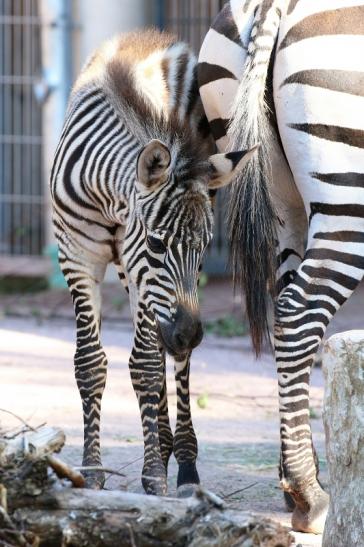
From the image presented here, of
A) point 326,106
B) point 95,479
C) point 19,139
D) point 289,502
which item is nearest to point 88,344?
point 95,479

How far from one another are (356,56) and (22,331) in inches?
220

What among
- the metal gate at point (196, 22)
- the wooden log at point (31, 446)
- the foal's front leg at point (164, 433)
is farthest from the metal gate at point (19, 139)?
the wooden log at point (31, 446)

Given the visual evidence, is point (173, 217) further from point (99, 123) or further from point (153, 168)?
point (99, 123)

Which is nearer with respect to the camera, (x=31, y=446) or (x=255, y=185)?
(x=31, y=446)

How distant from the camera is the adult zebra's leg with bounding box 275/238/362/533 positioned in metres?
4.98

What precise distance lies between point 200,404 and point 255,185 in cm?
273

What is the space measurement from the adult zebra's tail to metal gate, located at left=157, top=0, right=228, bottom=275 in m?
7.11

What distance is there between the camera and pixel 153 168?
4.84 meters

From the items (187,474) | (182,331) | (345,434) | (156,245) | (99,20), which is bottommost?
(187,474)

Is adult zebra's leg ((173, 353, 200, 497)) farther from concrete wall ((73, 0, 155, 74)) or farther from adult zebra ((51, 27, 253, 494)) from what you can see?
concrete wall ((73, 0, 155, 74))

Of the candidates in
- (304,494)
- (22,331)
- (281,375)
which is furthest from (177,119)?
(22,331)

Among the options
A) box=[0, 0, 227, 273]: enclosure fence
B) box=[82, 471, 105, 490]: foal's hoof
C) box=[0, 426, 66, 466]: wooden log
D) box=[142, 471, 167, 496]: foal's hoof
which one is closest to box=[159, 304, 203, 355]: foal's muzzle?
box=[142, 471, 167, 496]: foal's hoof

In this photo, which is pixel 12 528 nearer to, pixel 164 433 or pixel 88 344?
pixel 88 344

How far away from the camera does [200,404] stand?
752 centimetres
